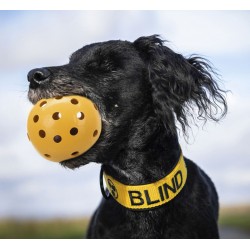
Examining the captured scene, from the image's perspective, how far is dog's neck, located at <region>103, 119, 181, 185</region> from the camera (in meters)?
3.96

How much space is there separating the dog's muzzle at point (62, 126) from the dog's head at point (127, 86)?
0.19m

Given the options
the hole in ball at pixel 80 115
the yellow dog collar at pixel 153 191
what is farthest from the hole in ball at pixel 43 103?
the yellow dog collar at pixel 153 191

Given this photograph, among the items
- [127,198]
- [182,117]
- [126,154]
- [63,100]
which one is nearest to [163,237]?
[127,198]

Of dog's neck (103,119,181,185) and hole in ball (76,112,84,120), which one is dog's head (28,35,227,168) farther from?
hole in ball (76,112,84,120)

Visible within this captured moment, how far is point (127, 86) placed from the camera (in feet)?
12.7

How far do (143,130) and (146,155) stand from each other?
→ 0.23 meters

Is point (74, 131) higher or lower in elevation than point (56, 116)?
lower

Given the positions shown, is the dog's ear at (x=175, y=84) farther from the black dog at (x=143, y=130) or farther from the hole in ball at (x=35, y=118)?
the hole in ball at (x=35, y=118)

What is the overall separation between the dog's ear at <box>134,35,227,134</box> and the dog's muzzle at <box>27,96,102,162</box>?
2.49 ft

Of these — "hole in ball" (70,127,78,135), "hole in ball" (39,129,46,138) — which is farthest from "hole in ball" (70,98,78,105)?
"hole in ball" (39,129,46,138)

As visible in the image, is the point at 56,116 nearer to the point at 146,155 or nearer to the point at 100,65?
the point at 100,65

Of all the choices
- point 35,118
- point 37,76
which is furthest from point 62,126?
point 37,76

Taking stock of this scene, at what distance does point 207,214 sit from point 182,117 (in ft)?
2.95

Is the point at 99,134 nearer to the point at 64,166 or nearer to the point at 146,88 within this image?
the point at 64,166
